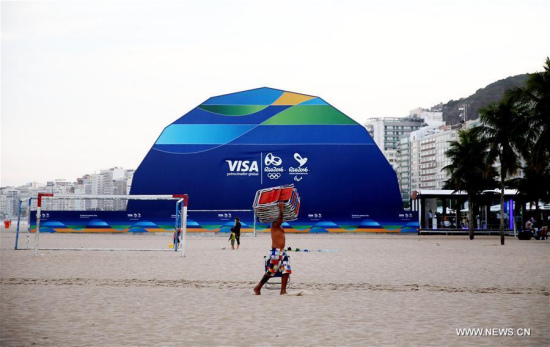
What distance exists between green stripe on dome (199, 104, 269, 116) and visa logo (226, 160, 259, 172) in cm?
475

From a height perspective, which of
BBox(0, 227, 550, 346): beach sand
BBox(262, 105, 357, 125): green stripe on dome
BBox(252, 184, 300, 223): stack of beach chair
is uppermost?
BBox(262, 105, 357, 125): green stripe on dome

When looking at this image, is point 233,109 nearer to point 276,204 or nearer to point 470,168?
point 470,168

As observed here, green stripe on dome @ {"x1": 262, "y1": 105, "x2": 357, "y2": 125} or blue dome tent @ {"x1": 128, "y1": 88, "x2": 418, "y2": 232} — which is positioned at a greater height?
green stripe on dome @ {"x1": 262, "y1": 105, "x2": 357, "y2": 125}

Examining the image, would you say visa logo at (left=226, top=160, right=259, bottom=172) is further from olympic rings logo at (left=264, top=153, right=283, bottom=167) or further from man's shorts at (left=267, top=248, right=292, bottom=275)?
man's shorts at (left=267, top=248, right=292, bottom=275)

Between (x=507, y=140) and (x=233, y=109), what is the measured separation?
27.4m

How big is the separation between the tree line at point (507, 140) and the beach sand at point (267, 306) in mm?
20197

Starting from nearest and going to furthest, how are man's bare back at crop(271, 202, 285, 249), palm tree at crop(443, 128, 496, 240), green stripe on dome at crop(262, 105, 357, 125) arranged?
man's bare back at crop(271, 202, 285, 249)
palm tree at crop(443, 128, 496, 240)
green stripe on dome at crop(262, 105, 357, 125)

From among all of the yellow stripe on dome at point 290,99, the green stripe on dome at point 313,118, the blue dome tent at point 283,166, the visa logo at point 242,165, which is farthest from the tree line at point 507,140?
the visa logo at point 242,165

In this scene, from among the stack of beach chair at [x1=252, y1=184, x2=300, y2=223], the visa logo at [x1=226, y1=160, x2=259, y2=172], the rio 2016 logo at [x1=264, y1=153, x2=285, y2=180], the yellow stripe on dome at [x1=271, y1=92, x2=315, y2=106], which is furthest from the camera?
the yellow stripe on dome at [x1=271, y1=92, x2=315, y2=106]

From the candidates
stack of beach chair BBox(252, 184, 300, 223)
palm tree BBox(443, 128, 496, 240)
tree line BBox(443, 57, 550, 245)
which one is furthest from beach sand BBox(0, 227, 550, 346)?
palm tree BBox(443, 128, 496, 240)

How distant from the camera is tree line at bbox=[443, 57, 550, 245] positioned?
3909cm

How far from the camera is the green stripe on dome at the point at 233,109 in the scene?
63.3 meters

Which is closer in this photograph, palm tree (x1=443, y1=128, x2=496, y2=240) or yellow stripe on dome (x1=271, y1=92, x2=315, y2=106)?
palm tree (x1=443, y1=128, x2=496, y2=240)

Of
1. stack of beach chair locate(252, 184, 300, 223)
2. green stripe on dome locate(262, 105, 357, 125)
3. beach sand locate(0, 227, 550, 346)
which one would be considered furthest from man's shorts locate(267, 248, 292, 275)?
green stripe on dome locate(262, 105, 357, 125)
